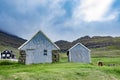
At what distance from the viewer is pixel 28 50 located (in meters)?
72.5

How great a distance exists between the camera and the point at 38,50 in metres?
73.0

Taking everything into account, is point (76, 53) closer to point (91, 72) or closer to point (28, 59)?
point (28, 59)

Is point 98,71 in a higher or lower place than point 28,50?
lower

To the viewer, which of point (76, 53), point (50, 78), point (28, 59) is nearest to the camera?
point (50, 78)

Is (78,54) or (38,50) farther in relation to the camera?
(78,54)

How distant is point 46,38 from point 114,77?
27644 millimetres

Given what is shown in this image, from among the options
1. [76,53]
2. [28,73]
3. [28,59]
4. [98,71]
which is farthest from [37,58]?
[28,73]

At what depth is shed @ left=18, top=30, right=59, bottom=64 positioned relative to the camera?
237 feet

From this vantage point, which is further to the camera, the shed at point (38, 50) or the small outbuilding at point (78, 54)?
the small outbuilding at point (78, 54)

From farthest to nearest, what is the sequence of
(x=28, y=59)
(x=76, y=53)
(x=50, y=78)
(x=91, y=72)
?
(x=76, y=53) → (x=28, y=59) → (x=91, y=72) → (x=50, y=78)

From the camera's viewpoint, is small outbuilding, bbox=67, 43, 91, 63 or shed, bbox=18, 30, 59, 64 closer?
shed, bbox=18, 30, 59, 64

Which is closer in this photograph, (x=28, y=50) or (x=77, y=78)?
(x=77, y=78)

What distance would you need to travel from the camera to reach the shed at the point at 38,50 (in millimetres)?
72312

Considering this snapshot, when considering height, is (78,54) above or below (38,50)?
below
